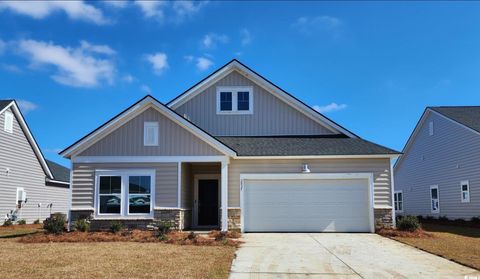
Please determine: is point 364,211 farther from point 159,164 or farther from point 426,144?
point 426,144

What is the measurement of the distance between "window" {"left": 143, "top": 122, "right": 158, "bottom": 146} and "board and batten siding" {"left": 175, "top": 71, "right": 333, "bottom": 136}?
3695 mm

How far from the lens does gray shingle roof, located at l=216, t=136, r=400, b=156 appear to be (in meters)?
18.6

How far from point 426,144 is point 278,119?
11.8 m

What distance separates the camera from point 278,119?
845 inches

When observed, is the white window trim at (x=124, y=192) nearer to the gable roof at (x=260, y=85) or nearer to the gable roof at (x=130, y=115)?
the gable roof at (x=130, y=115)

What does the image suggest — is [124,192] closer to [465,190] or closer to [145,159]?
[145,159]

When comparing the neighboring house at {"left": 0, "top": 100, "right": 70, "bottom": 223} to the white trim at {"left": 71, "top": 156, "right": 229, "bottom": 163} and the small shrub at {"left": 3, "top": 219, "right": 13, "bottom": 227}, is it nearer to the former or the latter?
the small shrub at {"left": 3, "top": 219, "right": 13, "bottom": 227}

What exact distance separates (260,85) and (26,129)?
567 inches

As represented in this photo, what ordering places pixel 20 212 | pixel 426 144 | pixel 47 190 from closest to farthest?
1. pixel 20 212
2. pixel 426 144
3. pixel 47 190

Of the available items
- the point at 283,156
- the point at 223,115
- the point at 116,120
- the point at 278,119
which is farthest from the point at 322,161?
the point at 116,120

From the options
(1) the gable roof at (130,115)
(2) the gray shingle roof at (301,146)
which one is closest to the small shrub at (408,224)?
(2) the gray shingle roof at (301,146)

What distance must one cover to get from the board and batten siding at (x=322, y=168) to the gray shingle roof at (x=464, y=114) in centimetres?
723

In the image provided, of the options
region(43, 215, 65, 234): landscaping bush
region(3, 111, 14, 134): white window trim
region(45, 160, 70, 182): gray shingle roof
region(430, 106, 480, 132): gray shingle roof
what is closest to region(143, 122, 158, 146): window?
region(43, 215, 65, 234): landscaping bush

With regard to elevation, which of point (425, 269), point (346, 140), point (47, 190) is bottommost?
point (425, 269)
